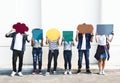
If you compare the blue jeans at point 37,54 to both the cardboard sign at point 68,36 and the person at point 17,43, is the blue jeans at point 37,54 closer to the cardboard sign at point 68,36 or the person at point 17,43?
the person at point 17,43

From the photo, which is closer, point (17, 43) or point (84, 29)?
point (17, 43)

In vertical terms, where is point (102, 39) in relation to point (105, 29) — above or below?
below

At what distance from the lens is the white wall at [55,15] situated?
12883mm

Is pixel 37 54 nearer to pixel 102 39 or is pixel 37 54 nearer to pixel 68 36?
pixel 68 36

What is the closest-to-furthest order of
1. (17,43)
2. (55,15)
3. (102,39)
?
(17,43)
(102,39)
(55,15)

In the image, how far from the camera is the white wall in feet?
42.3

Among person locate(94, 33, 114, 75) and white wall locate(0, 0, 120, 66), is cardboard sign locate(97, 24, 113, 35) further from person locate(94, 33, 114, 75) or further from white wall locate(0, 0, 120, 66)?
white wall locate(0, 0, 120, 66)

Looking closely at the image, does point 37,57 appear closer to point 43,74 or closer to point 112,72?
point 43,74

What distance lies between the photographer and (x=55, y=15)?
42.6 ft

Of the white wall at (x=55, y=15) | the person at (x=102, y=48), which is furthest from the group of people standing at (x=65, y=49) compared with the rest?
the white wall at (x=55, y=15)

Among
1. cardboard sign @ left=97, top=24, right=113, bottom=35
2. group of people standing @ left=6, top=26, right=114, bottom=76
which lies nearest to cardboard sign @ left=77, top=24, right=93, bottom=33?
group of people standing @ left=6, top=26, right=114, bottom=76

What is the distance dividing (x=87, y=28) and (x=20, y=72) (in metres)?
2.47

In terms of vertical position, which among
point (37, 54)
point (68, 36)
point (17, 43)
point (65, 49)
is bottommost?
point (37, 54)

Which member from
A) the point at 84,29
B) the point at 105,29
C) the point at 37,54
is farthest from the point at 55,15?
the point at 105,29
